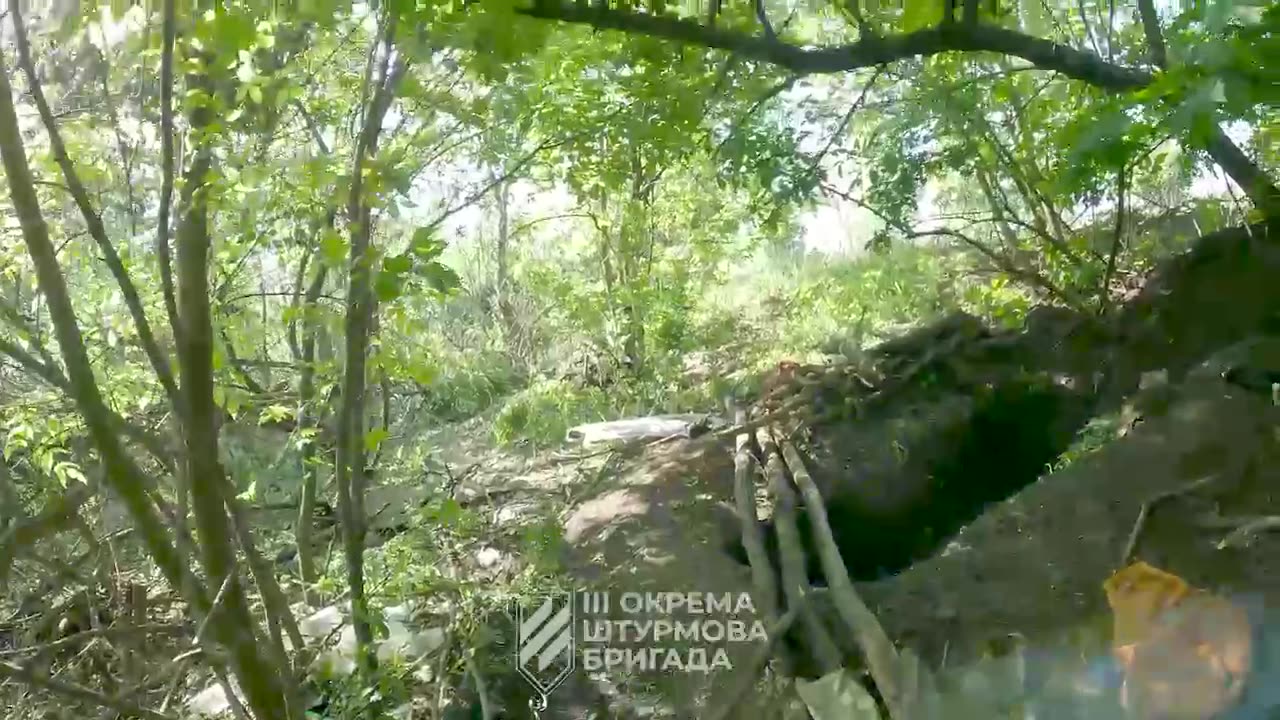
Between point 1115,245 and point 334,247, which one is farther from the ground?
point 334,247

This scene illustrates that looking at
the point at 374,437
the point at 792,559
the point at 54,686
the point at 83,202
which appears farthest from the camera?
the point at 792,559

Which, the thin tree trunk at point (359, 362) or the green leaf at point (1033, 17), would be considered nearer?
the thin tree trunk at point (359, 362)

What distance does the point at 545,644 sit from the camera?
1176 mm

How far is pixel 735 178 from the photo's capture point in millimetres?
1447

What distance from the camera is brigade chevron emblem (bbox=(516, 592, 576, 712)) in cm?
117

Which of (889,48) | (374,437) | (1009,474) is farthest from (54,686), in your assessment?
(1009,474)

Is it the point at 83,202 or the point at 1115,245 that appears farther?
the point at 1115,245

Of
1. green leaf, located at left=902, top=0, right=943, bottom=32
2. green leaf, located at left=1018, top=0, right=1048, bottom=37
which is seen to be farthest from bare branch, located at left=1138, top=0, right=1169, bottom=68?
green leaf, located at left=902, top=0, right=943, bottom=32

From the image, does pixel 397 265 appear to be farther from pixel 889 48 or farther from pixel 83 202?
pixel 889 48

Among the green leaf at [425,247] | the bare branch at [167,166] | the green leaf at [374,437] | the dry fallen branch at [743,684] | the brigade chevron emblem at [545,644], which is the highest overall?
the bare branch at [167,166]

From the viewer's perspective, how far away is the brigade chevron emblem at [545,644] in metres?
1.17

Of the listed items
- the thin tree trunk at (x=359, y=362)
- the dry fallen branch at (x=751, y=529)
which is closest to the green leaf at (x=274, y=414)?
the thin tree trunk at (x=359, y=362)

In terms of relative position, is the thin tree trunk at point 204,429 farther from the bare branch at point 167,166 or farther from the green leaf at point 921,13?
the green leaf at point 921,13

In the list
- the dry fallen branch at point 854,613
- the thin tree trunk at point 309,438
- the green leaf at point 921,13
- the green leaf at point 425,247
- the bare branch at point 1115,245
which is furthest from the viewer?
the bare branch at point 1115,245
